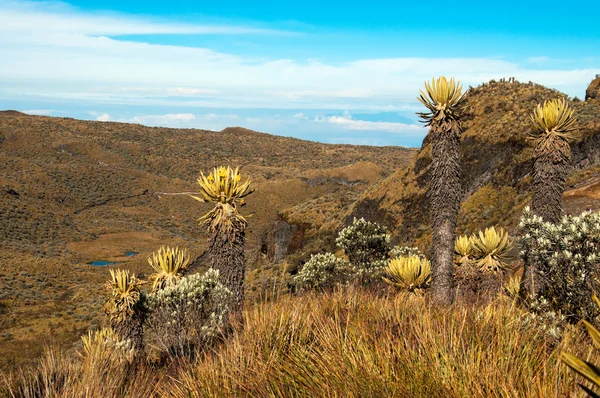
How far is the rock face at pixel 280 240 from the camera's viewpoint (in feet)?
117

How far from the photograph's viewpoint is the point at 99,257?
53.7 meters

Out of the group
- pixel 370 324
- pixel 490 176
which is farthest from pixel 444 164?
pixel 490 176

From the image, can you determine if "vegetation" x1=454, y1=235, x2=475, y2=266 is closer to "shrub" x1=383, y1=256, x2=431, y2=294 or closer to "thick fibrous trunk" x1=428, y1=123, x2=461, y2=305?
"shrub" x1=383, y1=256, x2=431, y2=294

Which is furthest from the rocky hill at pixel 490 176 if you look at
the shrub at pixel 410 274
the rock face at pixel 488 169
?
the shrub at pixel 410 274

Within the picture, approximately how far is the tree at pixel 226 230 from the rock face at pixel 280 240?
2348 centimetres

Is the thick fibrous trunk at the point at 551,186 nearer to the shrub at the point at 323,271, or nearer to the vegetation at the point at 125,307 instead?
the shrub at the point at 323,271

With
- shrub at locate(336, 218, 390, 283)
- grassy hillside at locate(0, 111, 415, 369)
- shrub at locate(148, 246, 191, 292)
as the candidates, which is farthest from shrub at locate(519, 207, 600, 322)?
grassy hillside at locate(0, 111, 415, 369)

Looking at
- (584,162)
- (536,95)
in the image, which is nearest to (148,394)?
(584,162)

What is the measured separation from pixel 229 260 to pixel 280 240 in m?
25.1

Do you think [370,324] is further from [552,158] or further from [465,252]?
[465,252]

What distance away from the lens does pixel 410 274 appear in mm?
12391

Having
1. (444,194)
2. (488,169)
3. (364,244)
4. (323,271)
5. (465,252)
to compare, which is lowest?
(323,271)

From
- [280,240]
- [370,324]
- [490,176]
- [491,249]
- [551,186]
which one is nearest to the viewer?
[370,324]

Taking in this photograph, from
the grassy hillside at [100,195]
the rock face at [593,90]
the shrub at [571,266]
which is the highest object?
the rock face at [593,90]
